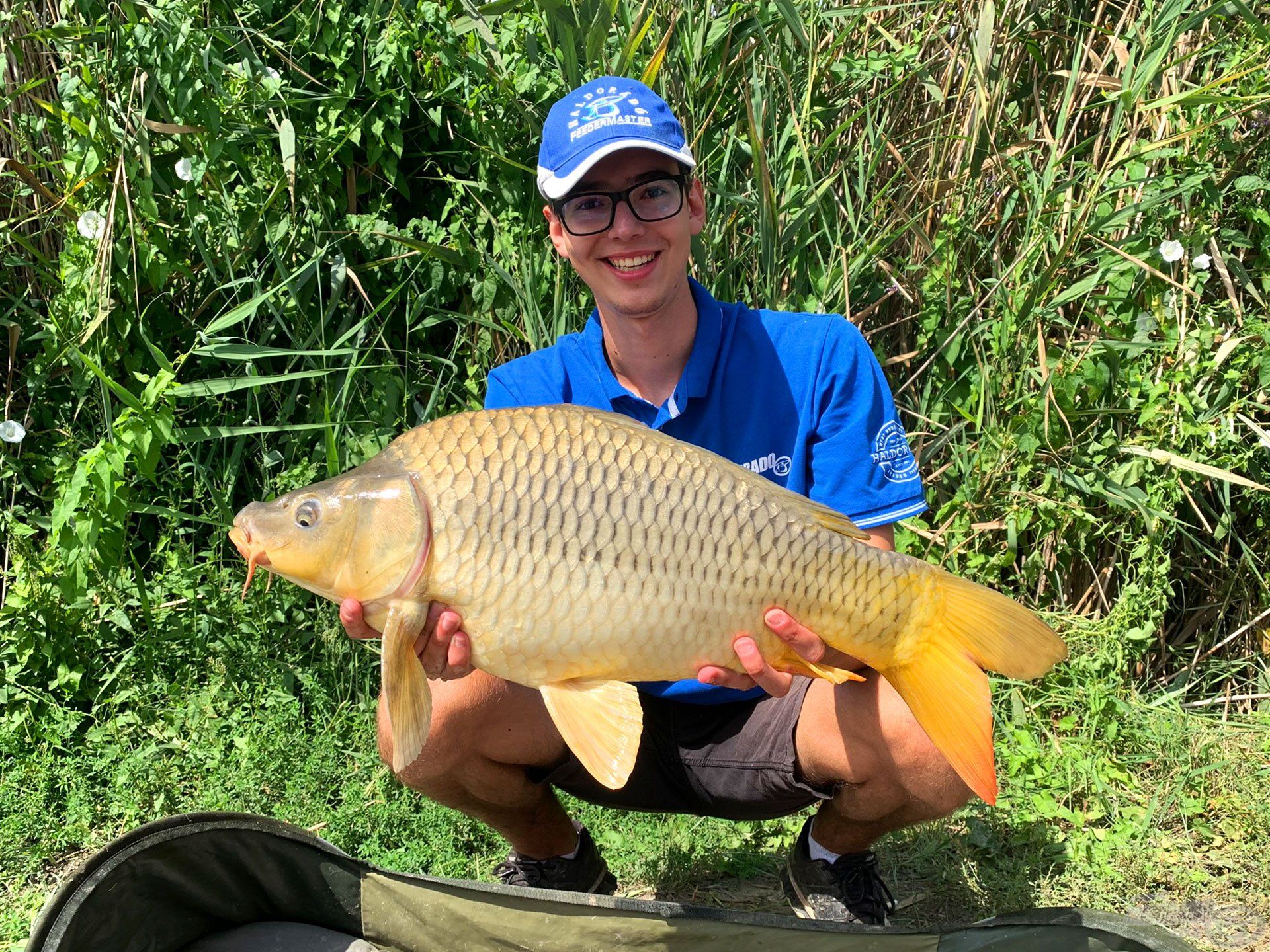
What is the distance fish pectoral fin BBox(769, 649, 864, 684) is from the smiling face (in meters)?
0.60

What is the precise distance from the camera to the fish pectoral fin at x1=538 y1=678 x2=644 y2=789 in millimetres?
1419

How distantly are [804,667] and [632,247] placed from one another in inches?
27.2

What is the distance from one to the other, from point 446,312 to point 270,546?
1.20 metres

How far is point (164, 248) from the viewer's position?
2400mm

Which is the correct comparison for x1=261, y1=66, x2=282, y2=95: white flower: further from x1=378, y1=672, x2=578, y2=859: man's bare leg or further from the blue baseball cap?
x1=378, y1=672, x2=578, y2=859: man's bare leg

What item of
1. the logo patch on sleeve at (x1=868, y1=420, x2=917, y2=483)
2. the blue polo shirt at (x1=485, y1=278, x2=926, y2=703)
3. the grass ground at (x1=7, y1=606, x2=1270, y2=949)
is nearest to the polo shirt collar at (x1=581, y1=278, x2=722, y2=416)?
the blue polo shirt at (x1=485, y1=278, x2=926, y2=703)

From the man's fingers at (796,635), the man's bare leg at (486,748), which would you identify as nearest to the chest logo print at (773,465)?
the man's fingers at (796,635)

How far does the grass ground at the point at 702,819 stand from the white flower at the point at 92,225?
872 millimetres

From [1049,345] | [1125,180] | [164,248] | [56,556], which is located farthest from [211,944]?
[1125,180]

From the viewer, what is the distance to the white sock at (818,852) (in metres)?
1.85

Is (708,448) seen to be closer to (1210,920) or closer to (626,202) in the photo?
(626,202)

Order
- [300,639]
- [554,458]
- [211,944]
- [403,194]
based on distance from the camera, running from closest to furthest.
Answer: [554,458] → [211,944] → [300,639] → [403,194]

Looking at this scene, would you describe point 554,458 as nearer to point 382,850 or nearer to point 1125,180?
point 382,850

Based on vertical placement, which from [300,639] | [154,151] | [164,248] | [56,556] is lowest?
[300,639]
